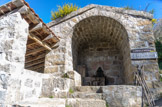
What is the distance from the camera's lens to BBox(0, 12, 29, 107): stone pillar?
6.88 ft

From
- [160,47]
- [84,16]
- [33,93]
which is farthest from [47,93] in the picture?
[160,47]

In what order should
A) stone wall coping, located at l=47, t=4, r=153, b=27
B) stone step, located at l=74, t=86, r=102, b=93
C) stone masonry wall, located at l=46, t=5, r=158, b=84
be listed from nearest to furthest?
stone step, located at l=74, t=86, r=102, b=93, stone masonry wall, located at l=46, t=5, r=158, b=84, stone wall coping, located at l=47, t=4, r=153, b=27

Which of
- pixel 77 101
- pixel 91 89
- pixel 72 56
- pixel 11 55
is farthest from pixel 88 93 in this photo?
pixel 11 55

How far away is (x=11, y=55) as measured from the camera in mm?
2232

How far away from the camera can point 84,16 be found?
425 centimetres

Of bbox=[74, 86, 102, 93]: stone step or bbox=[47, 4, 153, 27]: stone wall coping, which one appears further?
bbox=[47, 4, 153, 27]: stone wall coping

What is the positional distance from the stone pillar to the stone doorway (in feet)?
7.56

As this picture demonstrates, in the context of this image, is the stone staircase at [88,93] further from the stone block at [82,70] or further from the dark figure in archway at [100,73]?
the dark figure in archway at [100,73]

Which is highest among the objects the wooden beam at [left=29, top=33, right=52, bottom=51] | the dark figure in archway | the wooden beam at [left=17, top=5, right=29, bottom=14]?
the wooden beam at [left=17, top=5, right=29, bottom=14]

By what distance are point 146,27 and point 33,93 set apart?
12.3 ft

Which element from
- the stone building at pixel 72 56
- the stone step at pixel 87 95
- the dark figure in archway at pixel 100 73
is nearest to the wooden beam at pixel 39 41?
the stone building at pixel 72 56

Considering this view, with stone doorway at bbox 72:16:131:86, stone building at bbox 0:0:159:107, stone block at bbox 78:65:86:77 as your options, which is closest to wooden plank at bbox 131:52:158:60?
stone building at bbox 0:0:159:107

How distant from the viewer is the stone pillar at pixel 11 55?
2096mm

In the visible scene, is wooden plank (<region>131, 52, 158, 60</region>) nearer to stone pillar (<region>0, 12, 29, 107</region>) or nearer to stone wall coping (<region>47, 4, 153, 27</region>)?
stone wall coping (<region>47, 4, 153, 27</region>)
